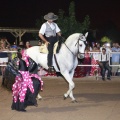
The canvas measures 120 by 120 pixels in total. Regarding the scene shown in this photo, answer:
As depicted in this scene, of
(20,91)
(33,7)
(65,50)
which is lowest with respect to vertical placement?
(20,91)

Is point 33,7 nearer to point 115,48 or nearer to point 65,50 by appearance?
point 115,48

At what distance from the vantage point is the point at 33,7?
120ft

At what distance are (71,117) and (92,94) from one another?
3.75m

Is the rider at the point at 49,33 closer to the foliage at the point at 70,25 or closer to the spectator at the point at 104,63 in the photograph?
the spectator at the point at 104,63

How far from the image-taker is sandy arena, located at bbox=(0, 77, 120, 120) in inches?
316

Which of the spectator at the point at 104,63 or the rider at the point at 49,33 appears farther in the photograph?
the spectator at the point at 104,63

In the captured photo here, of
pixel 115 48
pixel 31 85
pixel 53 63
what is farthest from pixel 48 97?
pixel 115 48

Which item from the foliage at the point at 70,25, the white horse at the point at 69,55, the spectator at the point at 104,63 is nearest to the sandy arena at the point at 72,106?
the white horse at the point at 69,55

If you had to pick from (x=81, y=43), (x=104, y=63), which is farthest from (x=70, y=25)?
(x=81, y=43)

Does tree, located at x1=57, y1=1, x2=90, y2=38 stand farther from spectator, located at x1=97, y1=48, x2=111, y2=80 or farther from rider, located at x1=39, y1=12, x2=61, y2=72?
rider, located at x1=39, y1=12, x2=61, y2=72

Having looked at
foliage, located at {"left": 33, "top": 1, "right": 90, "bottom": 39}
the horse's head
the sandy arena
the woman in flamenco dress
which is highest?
foliage, located at {"left": 33, "top": 1, "right": 90, "bottom": 39}

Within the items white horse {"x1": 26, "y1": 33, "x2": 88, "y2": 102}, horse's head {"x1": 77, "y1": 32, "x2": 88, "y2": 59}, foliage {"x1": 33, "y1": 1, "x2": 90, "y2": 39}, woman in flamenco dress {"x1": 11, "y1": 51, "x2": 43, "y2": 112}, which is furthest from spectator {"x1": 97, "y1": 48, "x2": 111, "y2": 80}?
foliage {"x1": 33, "y1": 1, "x2": 90, "y2": 39}

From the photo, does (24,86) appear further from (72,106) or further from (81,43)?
(81,43)

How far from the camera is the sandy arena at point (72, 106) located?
26.3 feet
